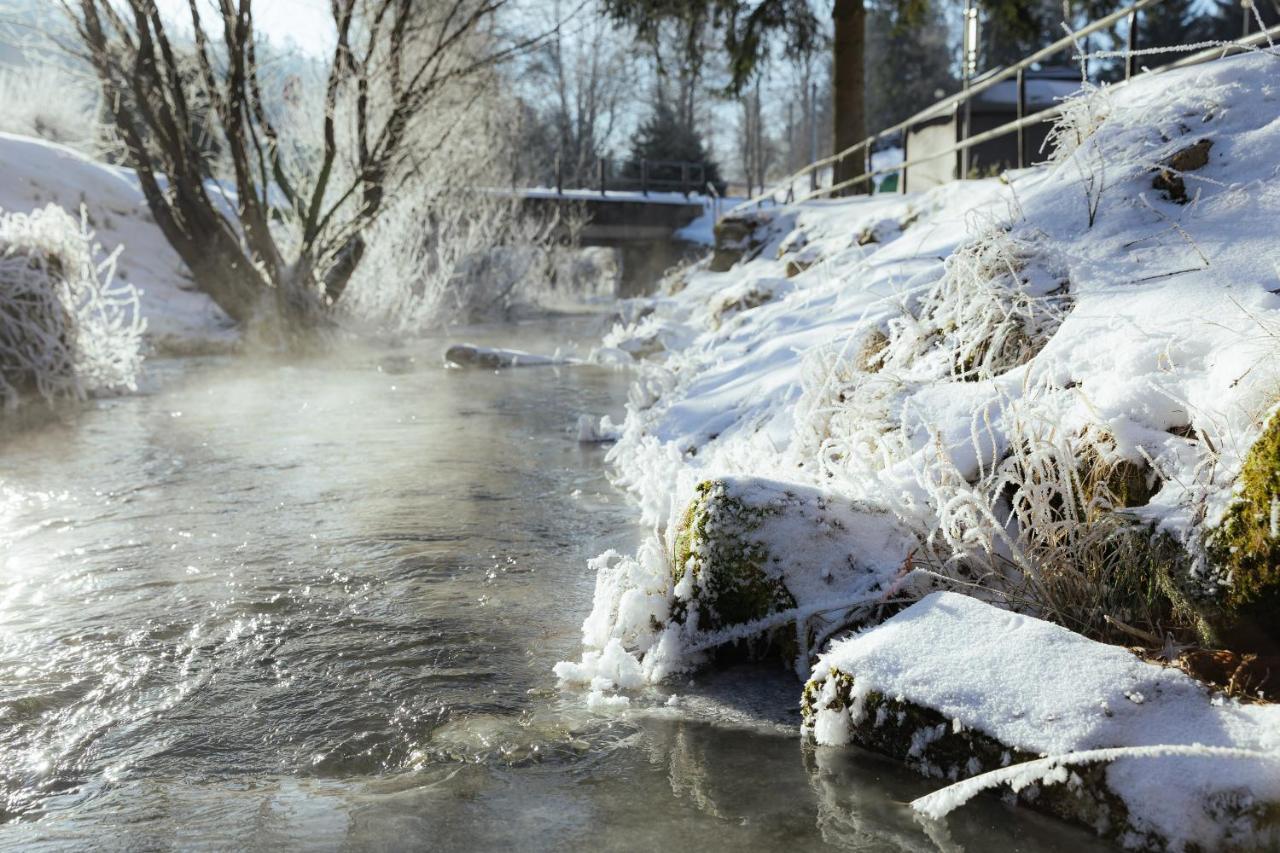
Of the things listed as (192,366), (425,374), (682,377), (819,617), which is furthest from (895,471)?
(192,366)

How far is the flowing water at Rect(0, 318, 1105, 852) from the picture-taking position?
85.2 inches

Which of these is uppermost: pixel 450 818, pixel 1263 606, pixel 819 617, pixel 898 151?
pixel 898 151

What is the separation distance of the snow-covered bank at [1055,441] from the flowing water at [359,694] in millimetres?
311

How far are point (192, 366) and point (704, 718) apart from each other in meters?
10.4

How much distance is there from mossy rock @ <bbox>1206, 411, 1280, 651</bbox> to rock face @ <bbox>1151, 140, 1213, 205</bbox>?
7.30ft

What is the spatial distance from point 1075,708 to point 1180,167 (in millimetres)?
3117

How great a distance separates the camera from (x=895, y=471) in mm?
3273

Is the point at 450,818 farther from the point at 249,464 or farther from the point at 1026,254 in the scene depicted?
the point at 249,464

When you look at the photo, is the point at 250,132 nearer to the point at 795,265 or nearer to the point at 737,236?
the point at 737,236

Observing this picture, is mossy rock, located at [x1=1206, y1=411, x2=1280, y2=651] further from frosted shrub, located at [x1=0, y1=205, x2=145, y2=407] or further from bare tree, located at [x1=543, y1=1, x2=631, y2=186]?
bare tree, located at [x1=543, y1=1, x2=631, y2=186]

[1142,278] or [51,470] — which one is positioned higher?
[1142,278]

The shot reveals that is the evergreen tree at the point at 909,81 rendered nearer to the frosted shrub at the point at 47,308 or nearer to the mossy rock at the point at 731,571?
the frosted shrub at the point at 47,308

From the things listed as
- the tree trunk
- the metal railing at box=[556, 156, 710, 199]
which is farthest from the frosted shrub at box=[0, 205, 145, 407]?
the metal railing at box=[556, 156, 710, 199]

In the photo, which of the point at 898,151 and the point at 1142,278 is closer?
the point at 1142,278
